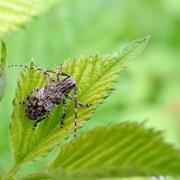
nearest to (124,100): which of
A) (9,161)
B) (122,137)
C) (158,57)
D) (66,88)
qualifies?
(9,161)

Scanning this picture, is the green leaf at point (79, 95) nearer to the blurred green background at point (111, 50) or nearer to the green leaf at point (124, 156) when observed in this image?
the green leaf at point (124, 156)

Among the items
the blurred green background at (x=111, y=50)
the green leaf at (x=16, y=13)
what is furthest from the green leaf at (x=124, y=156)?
the blurred green background at (x=111, y=50)

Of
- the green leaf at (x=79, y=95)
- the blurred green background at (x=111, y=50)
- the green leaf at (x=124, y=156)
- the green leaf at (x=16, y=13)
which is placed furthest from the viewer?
the blurred green background at (x=111, y=50)

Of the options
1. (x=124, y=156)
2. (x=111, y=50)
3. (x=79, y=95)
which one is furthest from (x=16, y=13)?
(x=111, y=50)

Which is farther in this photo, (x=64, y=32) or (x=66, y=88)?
(x=64, y=32)

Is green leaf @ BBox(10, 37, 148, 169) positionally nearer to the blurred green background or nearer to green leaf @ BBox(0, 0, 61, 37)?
green leaf @ BBox(0, 0, 61, 37)

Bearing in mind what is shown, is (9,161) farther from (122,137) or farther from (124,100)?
(122,137)

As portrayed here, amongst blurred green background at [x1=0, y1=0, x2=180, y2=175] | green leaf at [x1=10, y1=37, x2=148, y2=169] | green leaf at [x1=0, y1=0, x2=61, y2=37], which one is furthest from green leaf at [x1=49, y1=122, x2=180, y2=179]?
blurred green background at [x1=0, y1=0, x2=180, y2=175]
